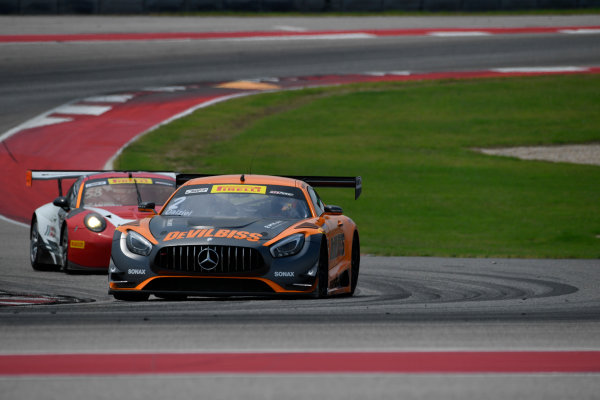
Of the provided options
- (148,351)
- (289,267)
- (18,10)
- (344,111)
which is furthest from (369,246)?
(18,10)

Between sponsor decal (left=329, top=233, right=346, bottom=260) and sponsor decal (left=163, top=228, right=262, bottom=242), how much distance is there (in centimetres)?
100

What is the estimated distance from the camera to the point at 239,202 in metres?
10.8

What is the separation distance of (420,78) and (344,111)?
592 cm

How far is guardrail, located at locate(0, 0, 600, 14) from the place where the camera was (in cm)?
4266

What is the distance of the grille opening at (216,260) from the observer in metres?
9.35

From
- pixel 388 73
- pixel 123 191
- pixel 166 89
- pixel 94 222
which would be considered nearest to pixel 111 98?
pixel 166 89

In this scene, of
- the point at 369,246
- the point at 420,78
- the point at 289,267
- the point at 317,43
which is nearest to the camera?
the point at 289,267

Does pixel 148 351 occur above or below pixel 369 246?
above

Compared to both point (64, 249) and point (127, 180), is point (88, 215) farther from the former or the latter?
point (127, 180)

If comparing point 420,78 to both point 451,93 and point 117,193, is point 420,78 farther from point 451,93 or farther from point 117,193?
point 117,193

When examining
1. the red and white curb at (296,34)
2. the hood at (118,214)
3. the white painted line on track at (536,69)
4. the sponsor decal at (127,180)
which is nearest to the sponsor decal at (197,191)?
the hood at (118,214)

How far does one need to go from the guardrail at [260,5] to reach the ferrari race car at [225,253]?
3373cm

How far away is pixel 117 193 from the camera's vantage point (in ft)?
46.2

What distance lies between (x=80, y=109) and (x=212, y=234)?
2106cm
